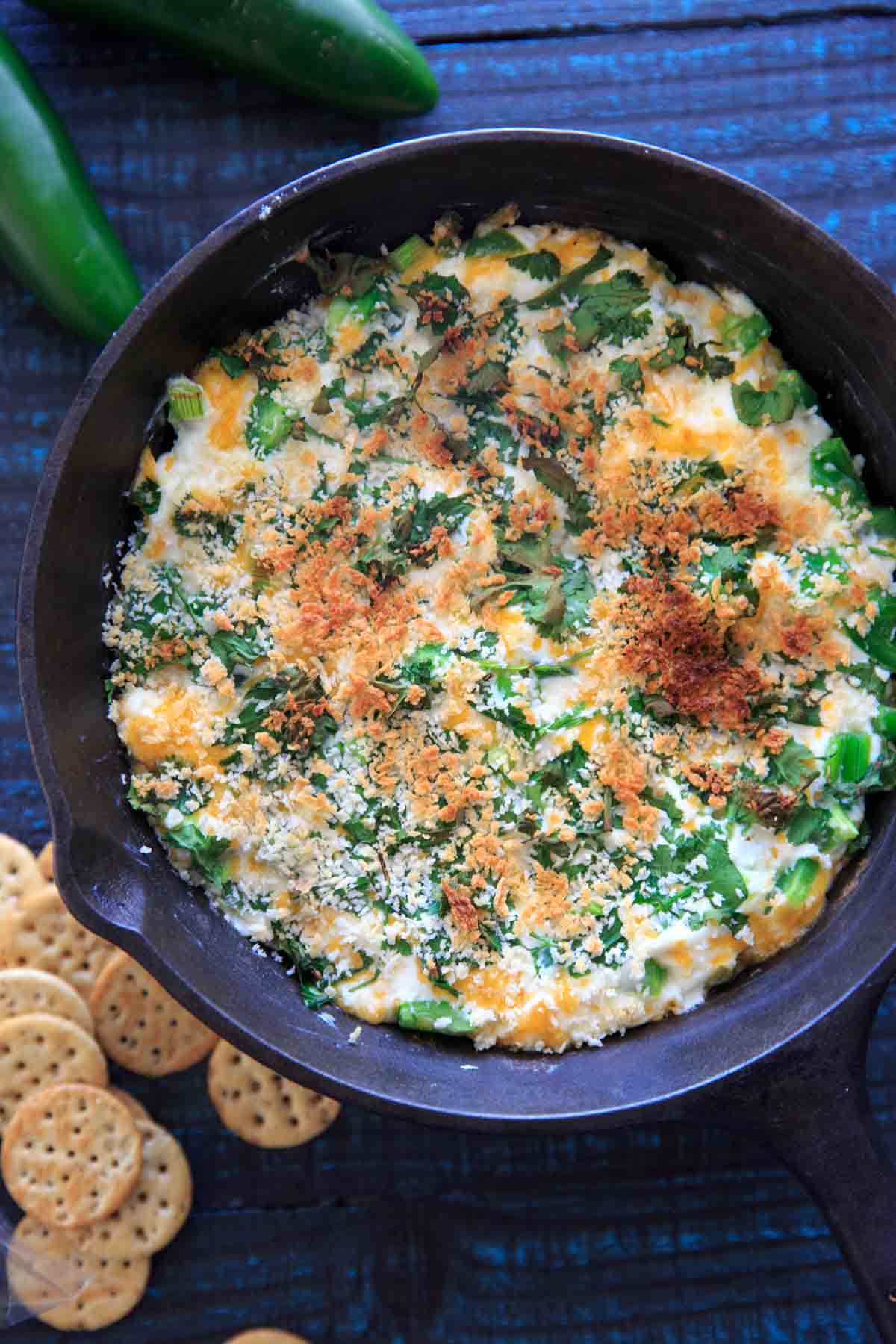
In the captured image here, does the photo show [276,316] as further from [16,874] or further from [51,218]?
[16,874]

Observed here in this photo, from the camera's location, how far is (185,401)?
2.45 meters

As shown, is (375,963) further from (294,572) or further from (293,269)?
(293,269)

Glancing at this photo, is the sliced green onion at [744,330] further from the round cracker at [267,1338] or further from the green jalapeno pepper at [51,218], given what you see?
the round cracker at [267,1338]

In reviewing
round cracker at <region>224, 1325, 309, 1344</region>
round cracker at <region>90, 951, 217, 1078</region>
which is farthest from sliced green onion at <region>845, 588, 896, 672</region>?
round cracker at <region>224, 1325, 309, 1344</region>

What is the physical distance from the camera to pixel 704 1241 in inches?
109

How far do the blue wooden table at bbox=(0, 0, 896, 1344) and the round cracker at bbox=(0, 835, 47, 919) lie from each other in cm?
25

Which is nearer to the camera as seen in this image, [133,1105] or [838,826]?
[838,826]

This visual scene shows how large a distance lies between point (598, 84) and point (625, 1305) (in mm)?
2758

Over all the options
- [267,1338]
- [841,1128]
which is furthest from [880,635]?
[267,1338]

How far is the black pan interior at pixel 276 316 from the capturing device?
2.19 metres

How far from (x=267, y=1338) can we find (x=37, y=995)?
0.91 m

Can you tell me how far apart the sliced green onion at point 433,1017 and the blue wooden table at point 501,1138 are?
473mm

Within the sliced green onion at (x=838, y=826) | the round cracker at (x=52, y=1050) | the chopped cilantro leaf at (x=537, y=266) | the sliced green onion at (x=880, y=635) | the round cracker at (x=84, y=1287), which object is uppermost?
the chopped cilantro leaf at (x=537, y=266)

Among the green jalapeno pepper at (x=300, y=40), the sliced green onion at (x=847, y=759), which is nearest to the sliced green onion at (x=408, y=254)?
the green jalapeno pepper at (x=300, y=40)
